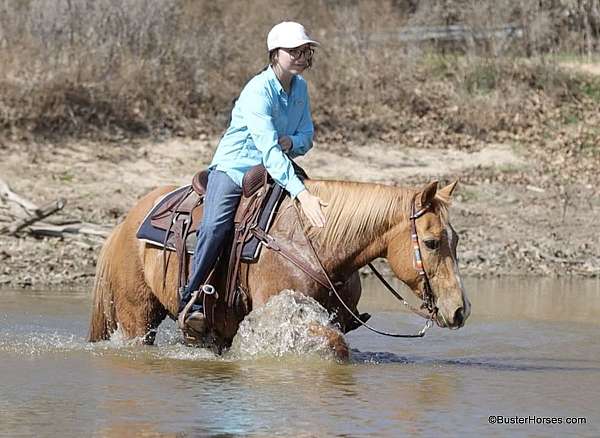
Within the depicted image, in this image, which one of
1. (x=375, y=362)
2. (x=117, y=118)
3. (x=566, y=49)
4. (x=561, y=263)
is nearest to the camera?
(x=375, y=362)

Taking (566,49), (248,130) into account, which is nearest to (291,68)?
(248,130)

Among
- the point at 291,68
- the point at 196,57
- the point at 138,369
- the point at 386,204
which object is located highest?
the point at 196,57

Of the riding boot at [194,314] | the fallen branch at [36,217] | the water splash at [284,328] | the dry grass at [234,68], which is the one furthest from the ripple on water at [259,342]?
the dry grass at [234,68]

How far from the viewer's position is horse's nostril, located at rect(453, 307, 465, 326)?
7988 mm

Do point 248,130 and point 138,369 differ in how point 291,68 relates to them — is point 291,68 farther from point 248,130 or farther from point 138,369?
point 138,369

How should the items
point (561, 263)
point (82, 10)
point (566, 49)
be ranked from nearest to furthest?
point (561, 263), point (82, 10), point (566, 49)

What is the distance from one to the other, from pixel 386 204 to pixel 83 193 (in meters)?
8.65

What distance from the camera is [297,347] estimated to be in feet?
27.3

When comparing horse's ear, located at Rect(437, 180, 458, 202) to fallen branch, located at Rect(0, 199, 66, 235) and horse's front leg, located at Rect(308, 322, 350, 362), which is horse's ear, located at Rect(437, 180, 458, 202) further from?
fallen branch, located at Rect(0, 199, 66, 235)

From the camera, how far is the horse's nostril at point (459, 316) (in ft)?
26.2

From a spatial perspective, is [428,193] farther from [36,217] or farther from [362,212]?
[36,217]

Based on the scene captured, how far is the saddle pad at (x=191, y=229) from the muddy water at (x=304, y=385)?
68 cm

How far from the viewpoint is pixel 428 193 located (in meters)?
8.04

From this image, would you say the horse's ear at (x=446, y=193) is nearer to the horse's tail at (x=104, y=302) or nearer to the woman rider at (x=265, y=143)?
the woman rider at (x=265, y=143)
